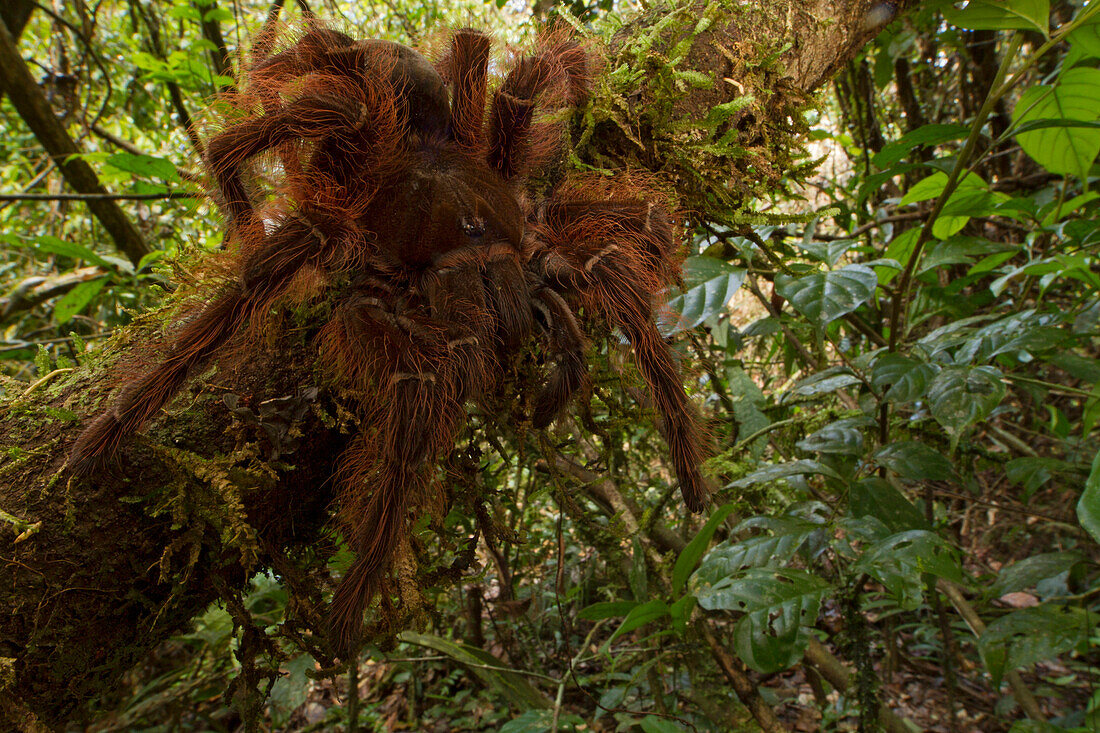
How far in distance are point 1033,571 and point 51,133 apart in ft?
14.3

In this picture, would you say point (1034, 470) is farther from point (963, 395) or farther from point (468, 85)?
point (468, 85)

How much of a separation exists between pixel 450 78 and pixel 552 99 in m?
0.24

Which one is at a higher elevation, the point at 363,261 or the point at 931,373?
the point at 363,261

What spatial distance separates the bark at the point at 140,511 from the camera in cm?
109

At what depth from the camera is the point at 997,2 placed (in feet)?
4.93

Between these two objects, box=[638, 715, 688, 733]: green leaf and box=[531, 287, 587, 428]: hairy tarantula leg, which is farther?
box=[638, 715, 688, 733]: green leaf

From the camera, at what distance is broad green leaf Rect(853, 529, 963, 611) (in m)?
1.24

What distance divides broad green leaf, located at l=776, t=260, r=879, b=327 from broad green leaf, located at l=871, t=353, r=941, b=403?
0.19m

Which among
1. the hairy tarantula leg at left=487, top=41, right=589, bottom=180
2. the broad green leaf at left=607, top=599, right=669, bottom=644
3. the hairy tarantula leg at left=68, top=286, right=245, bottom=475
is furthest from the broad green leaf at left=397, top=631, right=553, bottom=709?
the hairy tarantula leg at left=487, top=41, right=589, bottom=180

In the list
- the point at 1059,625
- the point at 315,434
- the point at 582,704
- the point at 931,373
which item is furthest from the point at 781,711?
the point at 315,434

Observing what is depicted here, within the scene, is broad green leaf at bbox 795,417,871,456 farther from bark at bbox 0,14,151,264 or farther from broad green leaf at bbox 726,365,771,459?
bark at bbox 0,14,151,264

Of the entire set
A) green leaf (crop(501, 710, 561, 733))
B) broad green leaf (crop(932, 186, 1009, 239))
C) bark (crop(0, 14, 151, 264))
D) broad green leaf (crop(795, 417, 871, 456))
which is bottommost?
green leaf (crop(501, 710, 561, 733))

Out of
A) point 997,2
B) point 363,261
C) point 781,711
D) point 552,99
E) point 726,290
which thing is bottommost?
point 781,711

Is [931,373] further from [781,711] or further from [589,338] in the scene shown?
[781,711]
